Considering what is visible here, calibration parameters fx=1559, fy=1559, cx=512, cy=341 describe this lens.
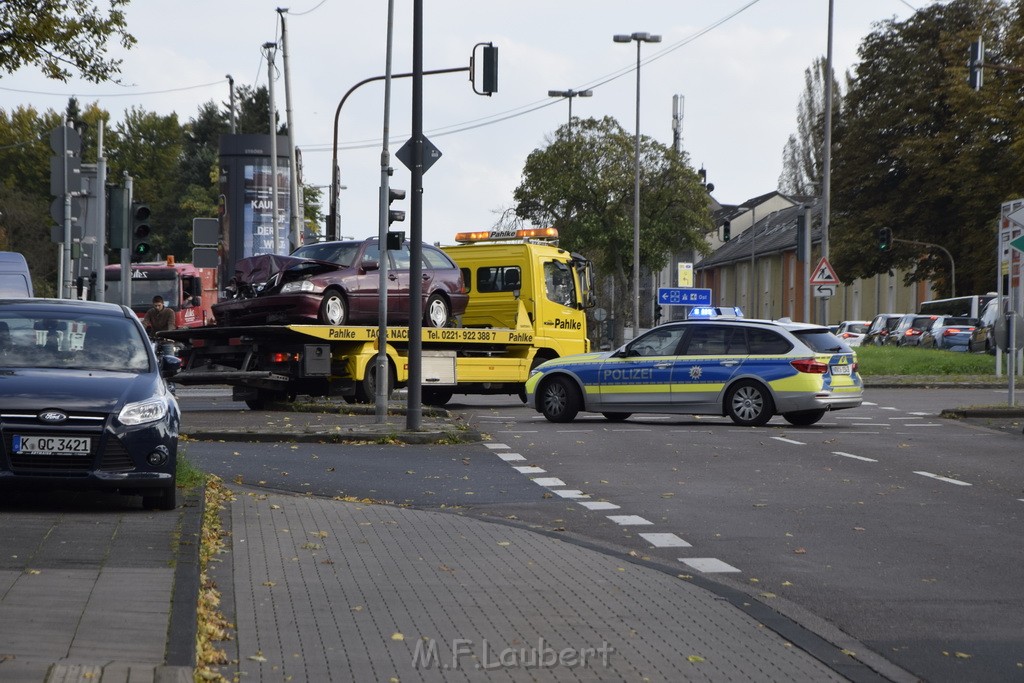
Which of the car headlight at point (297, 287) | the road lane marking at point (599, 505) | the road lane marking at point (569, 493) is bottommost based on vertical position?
the road lane marking at point (599, 505)

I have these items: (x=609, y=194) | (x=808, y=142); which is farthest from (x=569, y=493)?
(x=808, y=142)

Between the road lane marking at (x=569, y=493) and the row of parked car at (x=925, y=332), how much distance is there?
3848 cm

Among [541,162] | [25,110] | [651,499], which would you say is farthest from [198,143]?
[651,499]

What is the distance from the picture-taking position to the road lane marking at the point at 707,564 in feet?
29.4

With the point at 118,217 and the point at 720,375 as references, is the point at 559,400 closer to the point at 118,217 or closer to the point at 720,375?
the point at 720,375

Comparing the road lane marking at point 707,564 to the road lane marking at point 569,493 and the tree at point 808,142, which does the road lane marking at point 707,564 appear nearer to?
the road lane marking at point 569,493

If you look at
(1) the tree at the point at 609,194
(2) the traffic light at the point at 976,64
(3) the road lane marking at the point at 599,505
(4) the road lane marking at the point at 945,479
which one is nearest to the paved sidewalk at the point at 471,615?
(3) the road lane marking at the point at 599,505

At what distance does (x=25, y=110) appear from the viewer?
91.8m

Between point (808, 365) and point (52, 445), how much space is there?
1279cm

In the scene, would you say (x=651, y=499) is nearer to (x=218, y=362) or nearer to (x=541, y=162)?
(x=218, y=362)

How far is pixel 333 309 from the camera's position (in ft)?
76.4

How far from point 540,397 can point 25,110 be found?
A: 76.7 meters

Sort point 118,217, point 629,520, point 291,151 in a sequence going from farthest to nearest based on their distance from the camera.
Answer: point 291,151 → point 118,217 → point 629,520

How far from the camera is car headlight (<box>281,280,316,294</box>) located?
22859 mm
